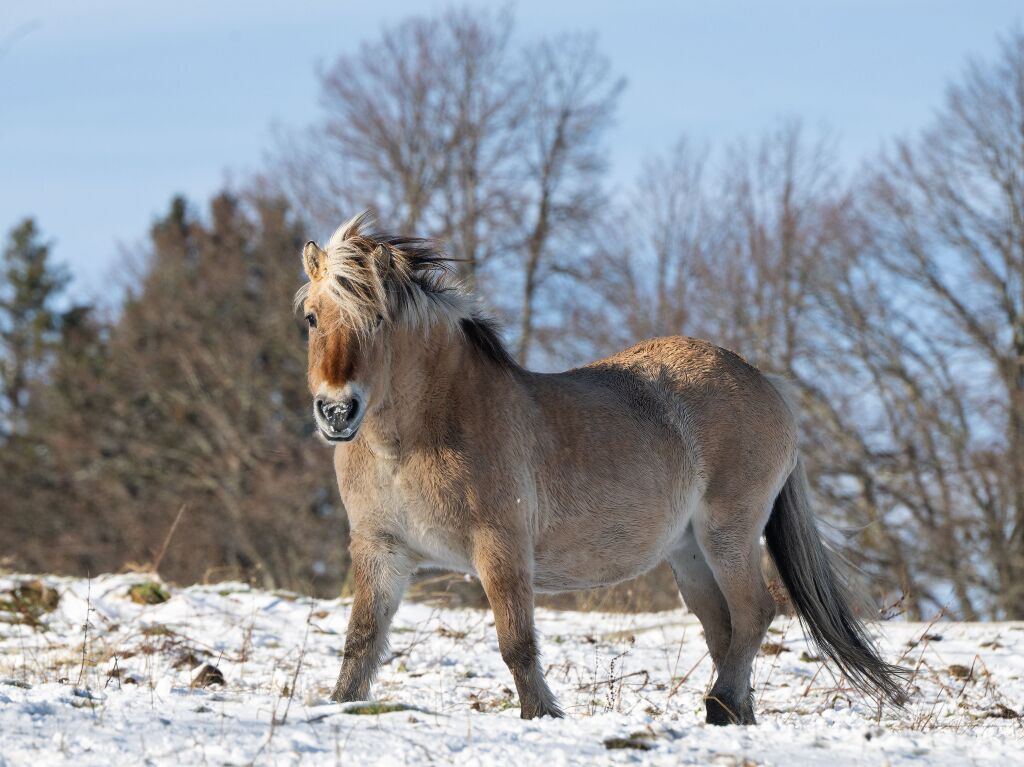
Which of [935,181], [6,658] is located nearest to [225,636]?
[6,658]

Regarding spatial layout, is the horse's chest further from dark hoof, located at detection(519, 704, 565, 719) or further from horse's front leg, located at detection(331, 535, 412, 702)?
dark hoof, located at detection(519, 704, 565, 719)

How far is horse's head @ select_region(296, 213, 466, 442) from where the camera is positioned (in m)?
5.35

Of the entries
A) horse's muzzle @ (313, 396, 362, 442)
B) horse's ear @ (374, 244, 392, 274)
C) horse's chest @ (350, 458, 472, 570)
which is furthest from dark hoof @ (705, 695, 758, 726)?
horse's ear @ (374, 244, 392, 274)

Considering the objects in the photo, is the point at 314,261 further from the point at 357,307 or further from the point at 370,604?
the point at 370,604

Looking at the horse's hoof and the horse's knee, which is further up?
→ the horse's knee

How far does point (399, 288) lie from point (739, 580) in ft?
8.59

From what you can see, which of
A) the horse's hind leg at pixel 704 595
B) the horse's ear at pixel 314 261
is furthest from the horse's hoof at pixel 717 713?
the horse's ear at pixel 314 261

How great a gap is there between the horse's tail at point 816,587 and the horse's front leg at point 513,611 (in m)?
2.25

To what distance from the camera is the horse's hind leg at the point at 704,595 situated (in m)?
6.98

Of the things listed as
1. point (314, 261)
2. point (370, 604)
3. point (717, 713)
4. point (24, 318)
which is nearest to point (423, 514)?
point (370, 604)

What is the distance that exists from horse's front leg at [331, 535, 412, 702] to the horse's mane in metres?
1.13

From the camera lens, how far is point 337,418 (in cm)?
529

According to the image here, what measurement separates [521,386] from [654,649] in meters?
3.68

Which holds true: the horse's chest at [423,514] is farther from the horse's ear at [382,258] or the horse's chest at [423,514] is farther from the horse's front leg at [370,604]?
the horse's ear at [382,258]
